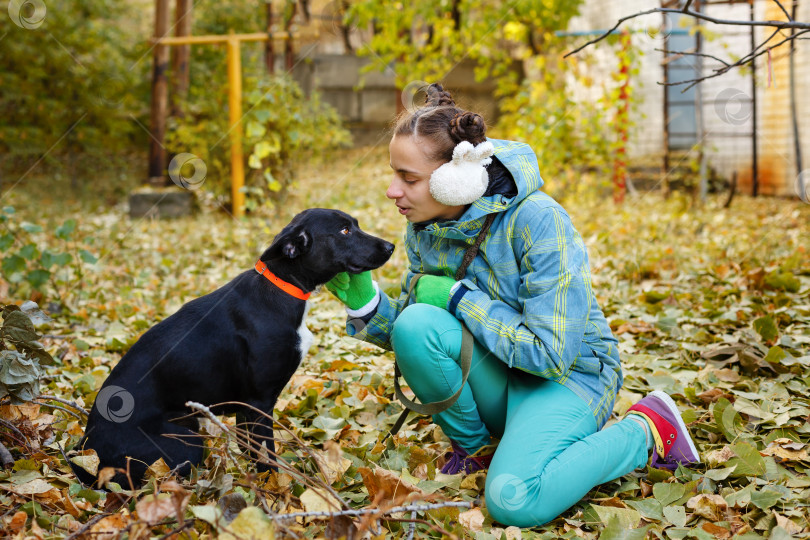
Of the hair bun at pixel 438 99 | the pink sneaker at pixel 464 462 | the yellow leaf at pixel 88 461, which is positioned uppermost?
the hair bun at pixel 438 99

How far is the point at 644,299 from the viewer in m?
4.02

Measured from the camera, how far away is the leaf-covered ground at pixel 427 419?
193cm

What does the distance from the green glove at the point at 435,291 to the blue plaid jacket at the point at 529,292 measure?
54 mm

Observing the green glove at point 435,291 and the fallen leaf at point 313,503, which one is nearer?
the fallen leaf at point 313,503

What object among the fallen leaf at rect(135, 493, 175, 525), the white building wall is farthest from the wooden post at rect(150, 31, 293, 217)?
the fallen leaf at rect(135, 493, 175, 525)

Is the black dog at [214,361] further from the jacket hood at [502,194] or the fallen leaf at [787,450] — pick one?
the fallen leaf at [787,450]

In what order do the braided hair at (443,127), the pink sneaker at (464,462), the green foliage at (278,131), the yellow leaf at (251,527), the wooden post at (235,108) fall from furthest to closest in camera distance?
the wooden post at (235,108)
the green foliage at (278,131)
the pink sneaker at (464,462)
the braided hair at (443,127)
the yellow leaf at (251,527)

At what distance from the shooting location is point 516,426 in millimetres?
2223

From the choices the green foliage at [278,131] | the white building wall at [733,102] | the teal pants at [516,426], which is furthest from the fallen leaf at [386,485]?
the white building wall at [733,102]

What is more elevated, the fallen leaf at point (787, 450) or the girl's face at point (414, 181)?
the girl's face at point (414, 181)

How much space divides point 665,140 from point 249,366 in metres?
7.33

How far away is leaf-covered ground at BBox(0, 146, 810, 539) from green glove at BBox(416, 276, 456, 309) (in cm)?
53

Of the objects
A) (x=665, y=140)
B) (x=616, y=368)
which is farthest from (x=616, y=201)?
(x=616, y=368)

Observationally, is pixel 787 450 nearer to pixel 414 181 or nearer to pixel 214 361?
pixel 414 181
